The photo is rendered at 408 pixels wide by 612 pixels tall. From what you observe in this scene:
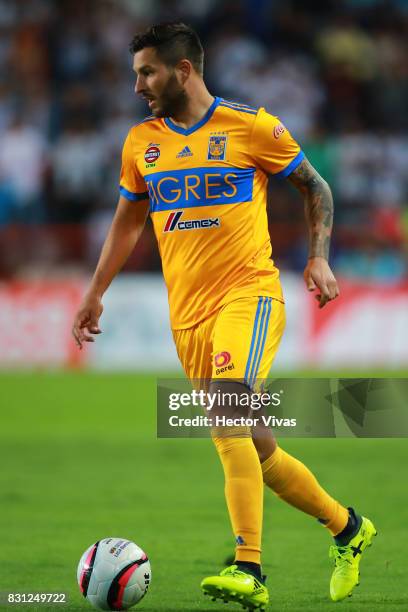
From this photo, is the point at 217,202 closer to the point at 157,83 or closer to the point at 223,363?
the point at 157,83

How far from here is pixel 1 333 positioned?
16.5 metres

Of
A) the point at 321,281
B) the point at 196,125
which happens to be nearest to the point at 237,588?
the point at 321,281

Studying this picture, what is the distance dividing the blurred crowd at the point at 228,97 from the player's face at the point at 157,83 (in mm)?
10525

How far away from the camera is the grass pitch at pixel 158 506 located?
5.68 m

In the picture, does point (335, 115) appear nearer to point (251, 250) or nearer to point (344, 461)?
point (344, 461)

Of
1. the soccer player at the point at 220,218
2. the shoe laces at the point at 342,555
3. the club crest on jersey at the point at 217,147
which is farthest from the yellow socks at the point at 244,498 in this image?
the club crest on jersey at the point at 217,147

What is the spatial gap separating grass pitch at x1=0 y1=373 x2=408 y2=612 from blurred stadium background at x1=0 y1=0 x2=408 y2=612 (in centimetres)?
4

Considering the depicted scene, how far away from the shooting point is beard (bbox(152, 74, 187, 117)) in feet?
18.1

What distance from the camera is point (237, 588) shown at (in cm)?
487

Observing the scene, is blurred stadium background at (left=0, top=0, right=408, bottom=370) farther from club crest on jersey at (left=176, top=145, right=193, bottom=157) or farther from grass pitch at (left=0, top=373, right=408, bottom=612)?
club crest on jersey at (left=176, top=145, right=193, bottom=157)

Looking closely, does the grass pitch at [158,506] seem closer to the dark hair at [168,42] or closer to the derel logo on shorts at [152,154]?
the derel logo on shorts at [152,154]

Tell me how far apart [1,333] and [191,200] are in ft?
37.2

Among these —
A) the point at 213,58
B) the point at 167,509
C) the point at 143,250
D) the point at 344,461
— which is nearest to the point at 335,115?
the point at 213,58

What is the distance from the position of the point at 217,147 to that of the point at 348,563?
1.95 metres
